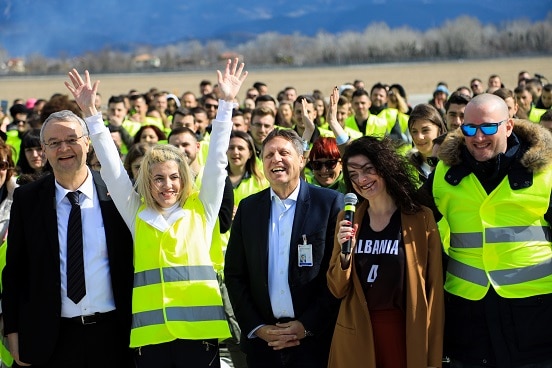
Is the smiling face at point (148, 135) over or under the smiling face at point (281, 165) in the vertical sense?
over

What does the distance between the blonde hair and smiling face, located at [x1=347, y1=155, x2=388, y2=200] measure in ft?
3.44

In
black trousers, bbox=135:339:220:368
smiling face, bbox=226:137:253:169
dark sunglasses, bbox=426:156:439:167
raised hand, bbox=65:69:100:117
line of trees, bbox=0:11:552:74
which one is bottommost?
black trousers, bbox=135:339:220:368

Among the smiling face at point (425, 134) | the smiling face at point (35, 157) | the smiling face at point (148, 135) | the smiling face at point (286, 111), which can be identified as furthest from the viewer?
the smiling face at point (286, 111)

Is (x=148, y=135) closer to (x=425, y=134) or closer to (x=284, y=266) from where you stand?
(x=425, y=134)

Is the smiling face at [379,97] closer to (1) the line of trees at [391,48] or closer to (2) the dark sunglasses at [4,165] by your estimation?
(2) the dark sunglasses at [4,165]

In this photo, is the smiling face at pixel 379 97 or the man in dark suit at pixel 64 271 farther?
the smiling face at pixel 379 97

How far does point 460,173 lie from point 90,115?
2.30 m

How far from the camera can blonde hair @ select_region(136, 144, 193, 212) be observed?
17.0ft

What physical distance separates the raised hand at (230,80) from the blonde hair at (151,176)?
493 mm

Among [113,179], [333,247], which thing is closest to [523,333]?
[333,247]

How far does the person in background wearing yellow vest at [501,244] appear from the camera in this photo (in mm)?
4730

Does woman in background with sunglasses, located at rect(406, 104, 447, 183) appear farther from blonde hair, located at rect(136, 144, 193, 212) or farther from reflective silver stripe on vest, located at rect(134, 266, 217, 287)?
reflective silver stripe on vest, located at rect(134, 266, 217, 287)

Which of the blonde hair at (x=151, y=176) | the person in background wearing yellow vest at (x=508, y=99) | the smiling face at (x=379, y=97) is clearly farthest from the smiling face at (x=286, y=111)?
the blonde hair at (x=151, y=176)

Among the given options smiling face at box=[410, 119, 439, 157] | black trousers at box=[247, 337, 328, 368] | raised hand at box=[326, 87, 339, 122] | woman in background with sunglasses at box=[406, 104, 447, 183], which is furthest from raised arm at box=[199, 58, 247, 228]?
smiling face at box=[410, 119, 439, 157]
